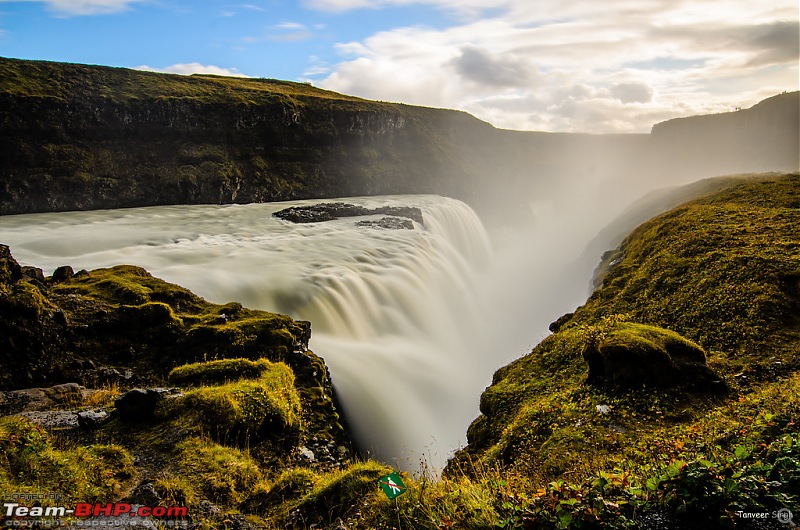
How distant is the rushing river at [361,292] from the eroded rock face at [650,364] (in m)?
5.61

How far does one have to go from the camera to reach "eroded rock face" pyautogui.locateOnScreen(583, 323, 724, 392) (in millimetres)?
10641

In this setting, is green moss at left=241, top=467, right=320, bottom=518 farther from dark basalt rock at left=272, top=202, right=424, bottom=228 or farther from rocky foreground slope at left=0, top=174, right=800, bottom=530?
dark basalt rock at left=272, top=202, right=424, bottom=228

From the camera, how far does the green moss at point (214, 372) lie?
11836 millimetres

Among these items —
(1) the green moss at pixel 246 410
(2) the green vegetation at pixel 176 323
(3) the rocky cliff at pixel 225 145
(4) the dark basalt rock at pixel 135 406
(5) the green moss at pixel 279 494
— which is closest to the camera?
(5) the green moss at pixel 279 494

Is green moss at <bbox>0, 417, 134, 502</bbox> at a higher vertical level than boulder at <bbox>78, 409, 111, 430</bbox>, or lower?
higher

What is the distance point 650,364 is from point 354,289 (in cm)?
1885

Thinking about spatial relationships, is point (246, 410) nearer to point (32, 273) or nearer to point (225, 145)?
point (32, 273)

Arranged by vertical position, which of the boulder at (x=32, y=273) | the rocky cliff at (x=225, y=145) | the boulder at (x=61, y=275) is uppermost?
the rocky cliff at (x=225, y=145)

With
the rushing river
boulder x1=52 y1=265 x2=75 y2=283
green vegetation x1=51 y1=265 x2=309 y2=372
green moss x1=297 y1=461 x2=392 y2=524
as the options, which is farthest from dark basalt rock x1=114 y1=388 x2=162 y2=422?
boulder x1=52 y1=265 x2=75 y2=283

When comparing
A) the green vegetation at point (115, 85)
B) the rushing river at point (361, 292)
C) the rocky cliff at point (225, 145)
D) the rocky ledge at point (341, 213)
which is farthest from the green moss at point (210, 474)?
the green vegetation at point (115, 85)

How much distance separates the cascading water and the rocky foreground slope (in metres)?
4.27

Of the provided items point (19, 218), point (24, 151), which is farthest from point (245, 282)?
point (24, 151)

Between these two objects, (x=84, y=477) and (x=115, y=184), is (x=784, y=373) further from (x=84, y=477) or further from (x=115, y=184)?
(x=115, y=184)

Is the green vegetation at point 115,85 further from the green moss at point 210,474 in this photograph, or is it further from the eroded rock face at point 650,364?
the eroded rock face at point 650,364
